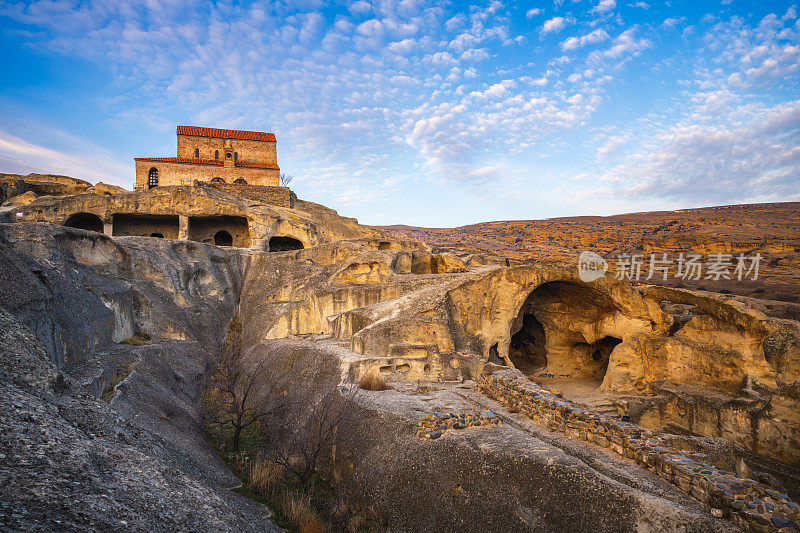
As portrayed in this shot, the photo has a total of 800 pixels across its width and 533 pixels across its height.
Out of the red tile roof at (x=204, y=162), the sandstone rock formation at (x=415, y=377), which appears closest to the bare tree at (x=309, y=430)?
the sandstone rock formation at (x=415, y=377)

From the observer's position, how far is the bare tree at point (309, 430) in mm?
7859

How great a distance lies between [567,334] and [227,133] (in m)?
31.2

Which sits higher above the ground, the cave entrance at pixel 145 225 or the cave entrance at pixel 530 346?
the cave entrance at pixel 145 225

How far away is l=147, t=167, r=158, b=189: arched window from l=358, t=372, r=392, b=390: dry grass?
29.2 m

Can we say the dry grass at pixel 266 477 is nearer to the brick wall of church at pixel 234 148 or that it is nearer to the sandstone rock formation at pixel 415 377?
the sandstone rock formation at pixel 415 377

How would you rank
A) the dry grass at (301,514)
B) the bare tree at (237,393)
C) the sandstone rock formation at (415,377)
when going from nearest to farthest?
the sandstone rock formation at (415,377)
the dry grass at (301,514)
the bare tree at (237,393)

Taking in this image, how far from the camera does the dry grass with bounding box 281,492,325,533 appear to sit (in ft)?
20.3

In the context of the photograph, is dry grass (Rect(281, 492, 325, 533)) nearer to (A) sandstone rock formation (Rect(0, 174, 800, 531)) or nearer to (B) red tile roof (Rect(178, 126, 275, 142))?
(A) sandstone rock formation (Rect(0, 174, 800, 531))

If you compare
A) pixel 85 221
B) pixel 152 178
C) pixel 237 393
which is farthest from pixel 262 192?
pixel 237 393

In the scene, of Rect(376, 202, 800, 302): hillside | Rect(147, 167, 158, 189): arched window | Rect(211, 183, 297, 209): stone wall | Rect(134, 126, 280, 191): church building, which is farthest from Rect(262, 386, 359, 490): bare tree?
Rect(147, 167, 158, 189): arched window

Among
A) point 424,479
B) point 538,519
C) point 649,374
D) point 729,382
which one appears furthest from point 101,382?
point 729,382

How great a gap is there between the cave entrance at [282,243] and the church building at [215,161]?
6.83 m

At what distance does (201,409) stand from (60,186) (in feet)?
95.2

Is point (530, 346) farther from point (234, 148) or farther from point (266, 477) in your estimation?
point (234, 148)
